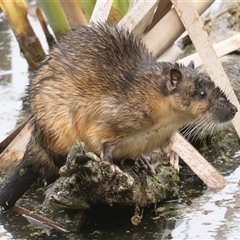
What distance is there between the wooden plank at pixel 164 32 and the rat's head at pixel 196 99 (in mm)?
1758

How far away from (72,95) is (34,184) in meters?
0.91

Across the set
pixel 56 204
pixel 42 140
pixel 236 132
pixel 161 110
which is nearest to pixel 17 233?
pixel 56 204

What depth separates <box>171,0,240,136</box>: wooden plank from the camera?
6.05m

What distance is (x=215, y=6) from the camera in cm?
920

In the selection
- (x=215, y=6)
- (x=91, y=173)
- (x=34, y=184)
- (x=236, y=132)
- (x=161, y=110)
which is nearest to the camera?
(x=91, y=173)

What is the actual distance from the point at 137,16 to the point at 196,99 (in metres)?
1.71

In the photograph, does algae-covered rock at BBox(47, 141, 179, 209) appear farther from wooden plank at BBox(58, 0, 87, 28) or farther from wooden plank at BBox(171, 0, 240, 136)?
wooden plank at BBox(58, 0, 87, 28)

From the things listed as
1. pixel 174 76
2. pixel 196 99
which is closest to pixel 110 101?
pixel 174 76

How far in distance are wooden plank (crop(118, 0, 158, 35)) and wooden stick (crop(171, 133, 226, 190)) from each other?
1.06 m

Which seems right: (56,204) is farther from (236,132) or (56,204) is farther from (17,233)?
(236,132)

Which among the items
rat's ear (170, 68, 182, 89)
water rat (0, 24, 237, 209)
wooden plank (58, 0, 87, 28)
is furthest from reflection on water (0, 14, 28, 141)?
rat's ear (170, 68, 182, 89)

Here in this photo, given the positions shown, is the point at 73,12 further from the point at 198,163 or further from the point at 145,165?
the point at 145,165

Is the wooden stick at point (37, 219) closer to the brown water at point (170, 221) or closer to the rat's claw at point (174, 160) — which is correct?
the brown water at point (170, 221)

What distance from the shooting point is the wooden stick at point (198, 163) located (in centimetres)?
550
